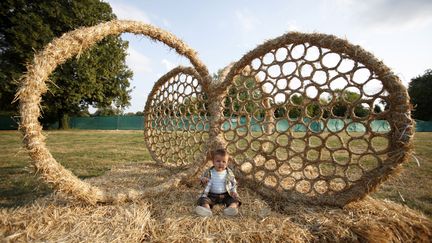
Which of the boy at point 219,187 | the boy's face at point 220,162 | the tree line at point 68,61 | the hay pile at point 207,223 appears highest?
the tree line at point 68,61

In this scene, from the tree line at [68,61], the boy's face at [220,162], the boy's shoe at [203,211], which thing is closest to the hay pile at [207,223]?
the boy's shoe at [203,211]

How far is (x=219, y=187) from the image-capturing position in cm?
302

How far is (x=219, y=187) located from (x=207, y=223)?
2.45 feet

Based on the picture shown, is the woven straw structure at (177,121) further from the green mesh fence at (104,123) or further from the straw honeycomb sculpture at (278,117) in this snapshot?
the green mesh fence at (104,123)

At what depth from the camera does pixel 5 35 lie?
18.7m

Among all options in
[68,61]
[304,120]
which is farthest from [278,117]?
[68,61]

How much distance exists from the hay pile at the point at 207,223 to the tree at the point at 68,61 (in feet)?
53.1

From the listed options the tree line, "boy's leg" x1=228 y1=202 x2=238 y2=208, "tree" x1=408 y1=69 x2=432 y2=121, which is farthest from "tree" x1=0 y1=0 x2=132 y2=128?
"tree" x1=408 y1=69 x2=432 y2=121

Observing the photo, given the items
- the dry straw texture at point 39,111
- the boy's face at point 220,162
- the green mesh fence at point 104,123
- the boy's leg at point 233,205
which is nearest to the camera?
the dry straw texture at point 39,111

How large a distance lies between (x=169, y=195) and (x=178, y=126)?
163 cm

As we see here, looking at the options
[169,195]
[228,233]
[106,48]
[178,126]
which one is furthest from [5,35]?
[228,233]

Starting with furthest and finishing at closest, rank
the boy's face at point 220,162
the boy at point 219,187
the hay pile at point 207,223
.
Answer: the boy's face at point 220,162, the boy at point 219,187, the hay pile at point 207,223

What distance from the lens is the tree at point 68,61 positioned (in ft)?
59.4

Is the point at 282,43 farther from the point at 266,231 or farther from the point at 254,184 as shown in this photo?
the point at 266,231
